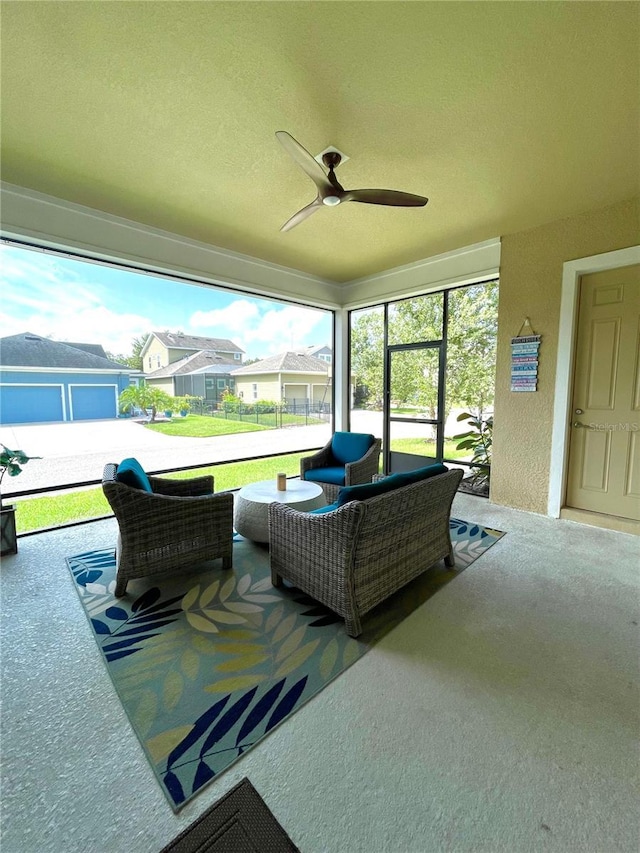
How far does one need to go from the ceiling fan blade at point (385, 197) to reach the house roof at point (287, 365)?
2914 millimetres

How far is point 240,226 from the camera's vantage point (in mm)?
3527

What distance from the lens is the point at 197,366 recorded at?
440 cm

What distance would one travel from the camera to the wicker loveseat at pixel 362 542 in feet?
5.98

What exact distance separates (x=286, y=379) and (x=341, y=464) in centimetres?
178

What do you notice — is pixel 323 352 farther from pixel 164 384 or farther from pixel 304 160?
pixel 304 160

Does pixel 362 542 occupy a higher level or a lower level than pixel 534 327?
lower

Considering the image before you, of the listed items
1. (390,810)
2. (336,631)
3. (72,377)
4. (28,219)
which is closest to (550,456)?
(336,631)

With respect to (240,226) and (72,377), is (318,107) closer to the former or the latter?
(240,226)

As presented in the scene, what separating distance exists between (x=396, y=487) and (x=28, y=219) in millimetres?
3690

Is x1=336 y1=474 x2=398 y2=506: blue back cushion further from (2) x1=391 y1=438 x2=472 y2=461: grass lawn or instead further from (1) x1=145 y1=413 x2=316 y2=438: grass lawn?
(1) x1=145 y1=413 x2=316 y2=438: grass lawn

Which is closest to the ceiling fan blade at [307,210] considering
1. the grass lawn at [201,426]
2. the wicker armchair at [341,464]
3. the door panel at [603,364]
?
the wicker armchair at [341,464]

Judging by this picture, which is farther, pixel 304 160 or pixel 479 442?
pixel 479 442

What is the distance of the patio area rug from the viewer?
1349 mm

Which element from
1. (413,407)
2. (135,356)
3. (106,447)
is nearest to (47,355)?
(135,356)
